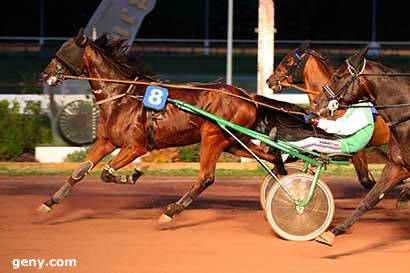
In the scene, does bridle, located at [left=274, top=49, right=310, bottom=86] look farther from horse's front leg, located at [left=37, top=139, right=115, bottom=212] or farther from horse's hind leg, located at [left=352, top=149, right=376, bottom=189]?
horse's front leg, located at [left=37, top=139, right=115, bottom=212]

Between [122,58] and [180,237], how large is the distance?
2135mm

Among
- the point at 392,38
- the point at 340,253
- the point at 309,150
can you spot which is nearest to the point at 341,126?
the point at 309,150

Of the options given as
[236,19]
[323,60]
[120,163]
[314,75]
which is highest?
[236,19]

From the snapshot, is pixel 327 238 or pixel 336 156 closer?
pixel 327 238

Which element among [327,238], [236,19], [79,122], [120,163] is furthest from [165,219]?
[236,19]

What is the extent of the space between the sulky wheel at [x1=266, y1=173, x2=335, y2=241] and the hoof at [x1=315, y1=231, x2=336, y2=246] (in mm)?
144

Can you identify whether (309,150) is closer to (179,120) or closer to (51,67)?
(179,120)

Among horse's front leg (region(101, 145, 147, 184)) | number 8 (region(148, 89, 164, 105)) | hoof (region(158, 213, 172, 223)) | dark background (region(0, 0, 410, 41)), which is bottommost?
hoof (region(158, 213, 172, 223))

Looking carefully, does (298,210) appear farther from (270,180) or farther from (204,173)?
(270,180)

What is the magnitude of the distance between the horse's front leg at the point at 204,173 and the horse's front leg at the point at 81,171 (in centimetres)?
82

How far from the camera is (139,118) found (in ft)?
32.7

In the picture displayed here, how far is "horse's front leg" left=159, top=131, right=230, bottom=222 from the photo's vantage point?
9.77m

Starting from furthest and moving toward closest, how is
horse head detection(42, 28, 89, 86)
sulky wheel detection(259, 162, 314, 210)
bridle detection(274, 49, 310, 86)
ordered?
bridle detection(274, 49, 310, 86), sulky wheel detection(259, 162, 314, 210), horse head detection(42, 28, 89, 86)

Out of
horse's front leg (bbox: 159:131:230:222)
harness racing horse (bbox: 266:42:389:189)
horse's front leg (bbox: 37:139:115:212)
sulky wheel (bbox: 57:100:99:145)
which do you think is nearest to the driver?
horse's front leg (bbox: 159:131:230:222)
